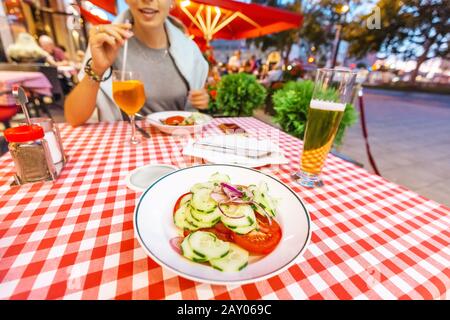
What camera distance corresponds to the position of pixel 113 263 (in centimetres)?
46

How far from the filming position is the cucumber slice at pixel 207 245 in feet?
1.36

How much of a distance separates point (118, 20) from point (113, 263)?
1.95 metres

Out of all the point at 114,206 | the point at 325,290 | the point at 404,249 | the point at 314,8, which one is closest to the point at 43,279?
the point at 114,206

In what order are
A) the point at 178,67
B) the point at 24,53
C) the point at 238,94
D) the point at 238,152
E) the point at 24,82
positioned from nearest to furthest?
the point at 238,152 → the point at 178,67 → the point at 238,94 → the point at 24,82 → the point at 24,53

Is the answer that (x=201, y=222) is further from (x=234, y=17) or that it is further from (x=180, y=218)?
(x=234, y=17)

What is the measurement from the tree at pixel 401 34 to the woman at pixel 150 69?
12.7ft

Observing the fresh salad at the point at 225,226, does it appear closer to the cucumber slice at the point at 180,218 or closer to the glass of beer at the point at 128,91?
the cucumber slice at the point at 180,218

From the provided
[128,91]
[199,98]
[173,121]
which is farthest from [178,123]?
[199,98]

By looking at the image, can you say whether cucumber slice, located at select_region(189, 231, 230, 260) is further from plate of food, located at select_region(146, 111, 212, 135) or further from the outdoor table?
the outdoor table

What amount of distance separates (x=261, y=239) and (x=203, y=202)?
0.50 ft

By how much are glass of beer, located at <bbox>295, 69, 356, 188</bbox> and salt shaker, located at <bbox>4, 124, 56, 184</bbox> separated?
0.91 metres

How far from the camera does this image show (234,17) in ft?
15.2

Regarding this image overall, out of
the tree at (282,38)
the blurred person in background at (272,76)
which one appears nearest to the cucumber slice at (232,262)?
the blurred person in background at (272,76)

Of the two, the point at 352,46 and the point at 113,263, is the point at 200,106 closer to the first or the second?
the point at 113,263
